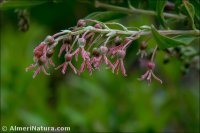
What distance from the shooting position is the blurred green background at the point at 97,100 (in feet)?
10.1

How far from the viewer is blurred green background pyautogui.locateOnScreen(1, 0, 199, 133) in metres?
3.08

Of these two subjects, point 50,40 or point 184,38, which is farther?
point 184,38

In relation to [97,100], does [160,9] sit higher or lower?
higher

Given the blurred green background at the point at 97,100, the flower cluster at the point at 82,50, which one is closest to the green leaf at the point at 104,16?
the flower cluster at the point at 82,50

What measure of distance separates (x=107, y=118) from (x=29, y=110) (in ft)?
1.62

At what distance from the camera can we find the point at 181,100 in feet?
10.7

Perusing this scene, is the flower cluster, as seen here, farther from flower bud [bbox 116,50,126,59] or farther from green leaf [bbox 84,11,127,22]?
green leaf [bbox 84,11,127,22]

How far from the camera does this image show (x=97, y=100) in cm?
316

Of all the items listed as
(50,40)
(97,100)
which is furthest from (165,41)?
(97,100)

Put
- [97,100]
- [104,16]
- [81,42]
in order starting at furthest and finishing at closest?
[97,100]
[104,16]
[81,42]

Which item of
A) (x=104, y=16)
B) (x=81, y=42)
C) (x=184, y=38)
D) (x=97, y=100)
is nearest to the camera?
(x=81, y=42)

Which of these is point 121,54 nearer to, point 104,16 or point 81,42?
point 81,42

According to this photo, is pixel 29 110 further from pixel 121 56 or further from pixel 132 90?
pixel 121 56

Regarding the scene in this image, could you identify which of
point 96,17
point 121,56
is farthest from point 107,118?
point 121,56
